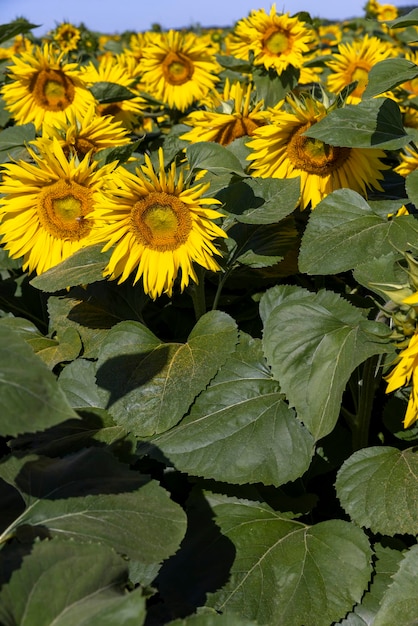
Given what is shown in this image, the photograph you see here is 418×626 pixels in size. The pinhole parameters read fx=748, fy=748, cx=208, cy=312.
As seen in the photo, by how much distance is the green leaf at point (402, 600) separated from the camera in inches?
47.9

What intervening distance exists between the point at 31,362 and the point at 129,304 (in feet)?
3.09

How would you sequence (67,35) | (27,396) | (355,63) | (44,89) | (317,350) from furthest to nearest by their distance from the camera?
(67,35)
(355,63)
(44,89)
(317,350)
(27,396)

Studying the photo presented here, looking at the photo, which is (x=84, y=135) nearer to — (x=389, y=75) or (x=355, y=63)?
(x=389, y=75)

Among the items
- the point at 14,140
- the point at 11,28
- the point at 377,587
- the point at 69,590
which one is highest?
the point at 11,28

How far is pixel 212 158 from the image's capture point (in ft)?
5.51

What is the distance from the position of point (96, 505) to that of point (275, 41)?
7.26ft

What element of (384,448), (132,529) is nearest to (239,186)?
(384,448)

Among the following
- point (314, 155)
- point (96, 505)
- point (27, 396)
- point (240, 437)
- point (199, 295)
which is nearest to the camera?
point (27, 396)

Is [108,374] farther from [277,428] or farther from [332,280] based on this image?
[332,280]

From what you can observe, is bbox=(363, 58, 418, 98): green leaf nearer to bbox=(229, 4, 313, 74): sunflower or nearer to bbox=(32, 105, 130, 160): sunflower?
bbox=(32, 105, 130, 160): sunflower

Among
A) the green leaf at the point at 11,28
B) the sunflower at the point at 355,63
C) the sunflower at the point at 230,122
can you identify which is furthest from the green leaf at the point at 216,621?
the sunflower at the point at 355,63

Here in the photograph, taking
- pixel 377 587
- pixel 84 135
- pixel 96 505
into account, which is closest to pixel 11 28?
pixel 84 135

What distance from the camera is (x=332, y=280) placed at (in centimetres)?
200

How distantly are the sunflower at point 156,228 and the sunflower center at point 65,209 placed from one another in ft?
0.63
